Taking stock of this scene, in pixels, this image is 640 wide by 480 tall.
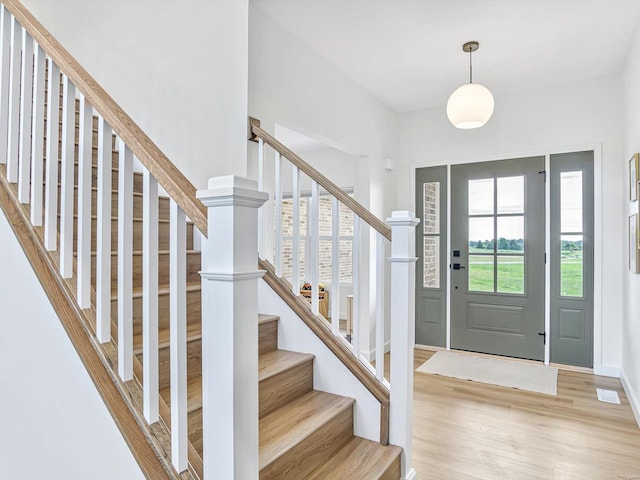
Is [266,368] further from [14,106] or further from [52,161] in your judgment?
[14,106]

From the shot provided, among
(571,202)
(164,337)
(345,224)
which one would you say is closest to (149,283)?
(164,337)

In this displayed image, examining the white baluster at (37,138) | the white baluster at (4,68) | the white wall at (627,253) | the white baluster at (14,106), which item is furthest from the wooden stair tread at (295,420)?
the white wall at (627,253)

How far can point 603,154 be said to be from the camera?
388cm

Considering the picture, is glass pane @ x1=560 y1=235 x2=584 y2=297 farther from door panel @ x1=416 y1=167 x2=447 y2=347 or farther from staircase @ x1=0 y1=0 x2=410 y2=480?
staircase @ x1=0 y1=0 x2=410 y2=480

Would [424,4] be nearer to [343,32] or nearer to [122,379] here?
[343,32]

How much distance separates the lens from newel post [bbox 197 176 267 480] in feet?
2.97

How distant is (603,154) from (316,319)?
11.2 feet

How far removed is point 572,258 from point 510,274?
592 mm

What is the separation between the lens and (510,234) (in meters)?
4.36

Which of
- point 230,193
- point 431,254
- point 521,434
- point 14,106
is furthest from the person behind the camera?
point 431,254

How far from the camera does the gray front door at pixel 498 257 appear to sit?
13.9 ft

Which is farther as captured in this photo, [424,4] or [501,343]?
[501,343]

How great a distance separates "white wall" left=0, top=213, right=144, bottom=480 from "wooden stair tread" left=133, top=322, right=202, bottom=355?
302mm

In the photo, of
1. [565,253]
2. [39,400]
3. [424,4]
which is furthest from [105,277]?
[565,253]
